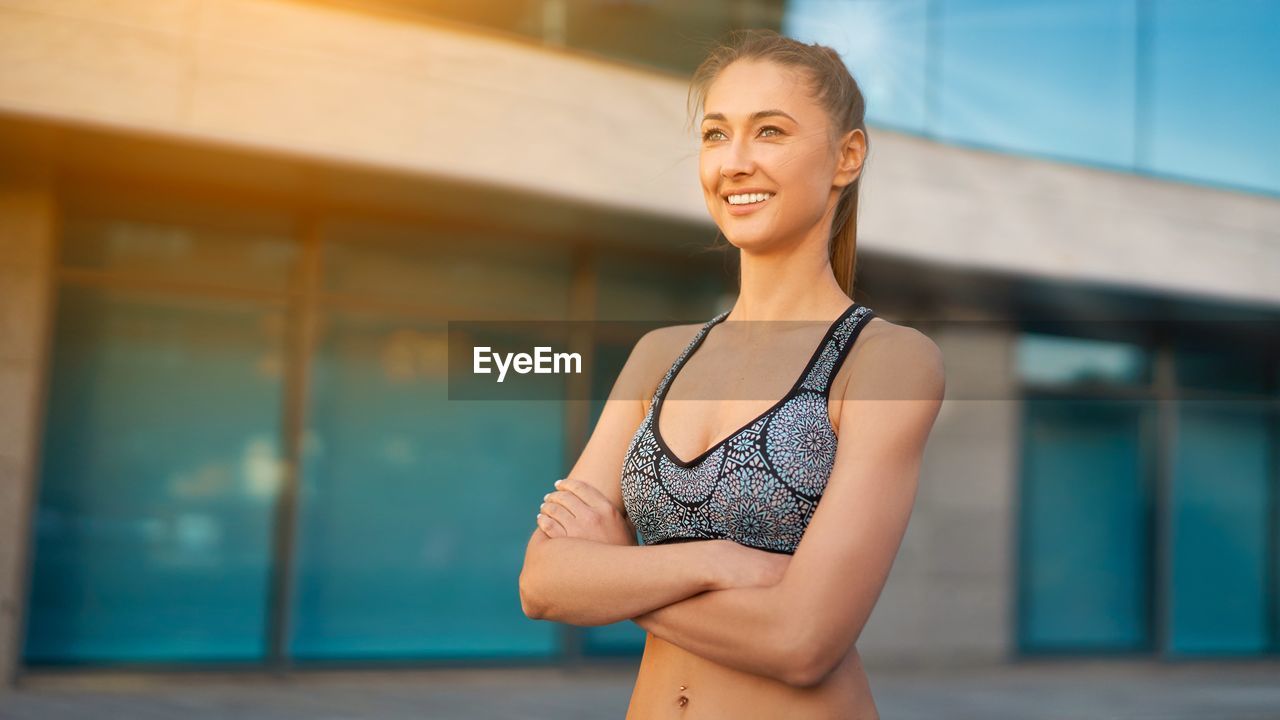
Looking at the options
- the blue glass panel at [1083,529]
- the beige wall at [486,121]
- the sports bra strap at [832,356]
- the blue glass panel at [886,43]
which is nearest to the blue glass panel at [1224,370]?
the blue glass panel at [1083,529]

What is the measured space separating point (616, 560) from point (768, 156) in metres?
0.60

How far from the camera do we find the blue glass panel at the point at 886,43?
9555 mm

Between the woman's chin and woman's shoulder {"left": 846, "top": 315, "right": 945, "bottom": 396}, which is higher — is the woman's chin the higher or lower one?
the higher one

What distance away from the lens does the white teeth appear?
1.70 m

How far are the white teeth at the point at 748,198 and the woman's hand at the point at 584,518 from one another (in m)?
0.48

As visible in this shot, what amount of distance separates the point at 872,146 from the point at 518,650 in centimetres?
470

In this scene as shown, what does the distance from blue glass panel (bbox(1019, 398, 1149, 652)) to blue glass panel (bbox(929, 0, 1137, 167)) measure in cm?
249

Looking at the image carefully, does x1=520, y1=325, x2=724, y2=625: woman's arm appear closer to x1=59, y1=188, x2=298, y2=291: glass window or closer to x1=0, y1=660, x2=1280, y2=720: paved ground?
x1=0, y1=660, x2=1280, y2=720: paved ground

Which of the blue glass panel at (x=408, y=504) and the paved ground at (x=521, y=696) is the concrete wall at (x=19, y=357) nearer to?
the paved ground at (x=521, y=696)

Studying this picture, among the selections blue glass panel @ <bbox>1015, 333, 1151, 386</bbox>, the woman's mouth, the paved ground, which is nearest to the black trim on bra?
the woman's mouth

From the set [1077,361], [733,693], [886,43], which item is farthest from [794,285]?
[1077,361]

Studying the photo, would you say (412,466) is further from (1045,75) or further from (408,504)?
(1045,75)

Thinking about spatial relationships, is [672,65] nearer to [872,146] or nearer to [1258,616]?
[872,146]

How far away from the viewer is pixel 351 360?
29.5 ft
